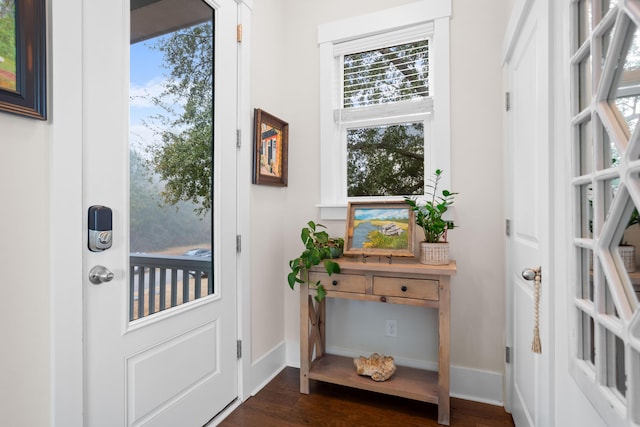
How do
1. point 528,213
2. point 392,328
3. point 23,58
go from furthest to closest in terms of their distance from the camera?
point 392,328
point 528,213
point 23,58

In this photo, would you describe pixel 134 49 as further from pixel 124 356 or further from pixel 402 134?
pixel 402 134

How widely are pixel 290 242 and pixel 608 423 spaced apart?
1.97 metres

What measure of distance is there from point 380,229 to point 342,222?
378 millimetres

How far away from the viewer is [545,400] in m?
1.17

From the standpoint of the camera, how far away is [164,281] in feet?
5.07

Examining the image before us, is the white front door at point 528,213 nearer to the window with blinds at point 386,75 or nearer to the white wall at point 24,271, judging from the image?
the window with blinds at point 386,75

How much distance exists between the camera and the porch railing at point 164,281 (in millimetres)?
1388

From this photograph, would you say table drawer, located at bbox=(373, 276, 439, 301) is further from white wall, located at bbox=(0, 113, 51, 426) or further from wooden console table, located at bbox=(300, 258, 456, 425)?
white wall, located at bbox=(0, 113, 51, 426)

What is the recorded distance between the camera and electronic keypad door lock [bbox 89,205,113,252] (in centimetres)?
118

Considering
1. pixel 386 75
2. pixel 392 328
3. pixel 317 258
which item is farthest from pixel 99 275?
pixel 386 75

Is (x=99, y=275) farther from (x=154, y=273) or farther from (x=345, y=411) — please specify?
(x=345, y=411)

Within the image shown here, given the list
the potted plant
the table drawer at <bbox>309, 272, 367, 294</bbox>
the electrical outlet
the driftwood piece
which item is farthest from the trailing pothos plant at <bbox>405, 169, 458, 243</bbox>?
the driftwood piece

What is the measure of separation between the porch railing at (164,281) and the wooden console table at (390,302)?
24.1 inches

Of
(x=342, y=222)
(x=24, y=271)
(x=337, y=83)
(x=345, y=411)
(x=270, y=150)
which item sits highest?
(x=337, y=83)
